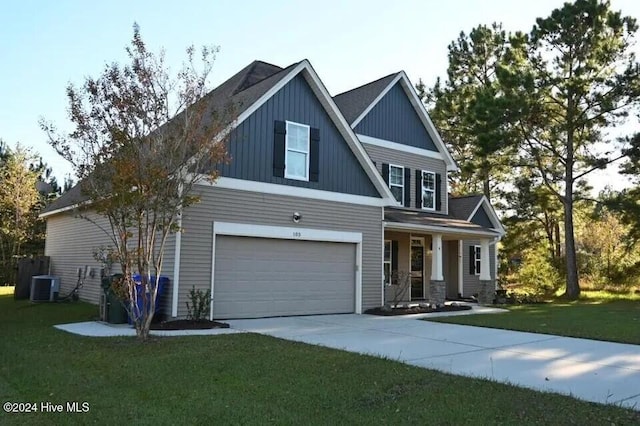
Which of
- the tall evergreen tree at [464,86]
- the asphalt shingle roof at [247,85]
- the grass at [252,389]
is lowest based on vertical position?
the grass at [252,389]

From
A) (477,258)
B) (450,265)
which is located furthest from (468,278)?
(477,258)

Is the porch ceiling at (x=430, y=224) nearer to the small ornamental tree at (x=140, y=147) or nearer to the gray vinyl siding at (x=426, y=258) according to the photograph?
the gray vinyl siding at (x=426, y=258)

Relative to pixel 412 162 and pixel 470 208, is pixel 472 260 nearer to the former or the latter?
pixel 470 208

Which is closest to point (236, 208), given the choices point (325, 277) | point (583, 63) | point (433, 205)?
point (325, 277)

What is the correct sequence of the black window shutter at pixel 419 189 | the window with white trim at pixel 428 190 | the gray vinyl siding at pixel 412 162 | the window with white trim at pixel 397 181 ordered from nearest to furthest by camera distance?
the gray vinyl siding at pixel 412 162, the window with white trim at pixel 397 181, the black window shutter at pixel 419 189, the window with white trim at pixel 428 190

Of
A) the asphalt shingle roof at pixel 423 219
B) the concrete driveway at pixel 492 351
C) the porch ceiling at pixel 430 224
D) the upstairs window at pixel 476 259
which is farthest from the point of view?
the upstairs window at pixel 476 259

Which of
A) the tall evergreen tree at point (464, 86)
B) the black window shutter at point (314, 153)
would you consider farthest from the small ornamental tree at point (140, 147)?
the tall evergreen tree at point (464, 86)

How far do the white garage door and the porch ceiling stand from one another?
6.92ft

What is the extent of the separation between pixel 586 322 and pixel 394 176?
7.92m

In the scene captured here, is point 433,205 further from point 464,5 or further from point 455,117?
point 455,117

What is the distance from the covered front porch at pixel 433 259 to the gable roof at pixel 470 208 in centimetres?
87

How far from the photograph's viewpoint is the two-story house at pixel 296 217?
11.9m

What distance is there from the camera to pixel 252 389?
5.68 metres

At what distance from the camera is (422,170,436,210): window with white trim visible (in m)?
19.6
